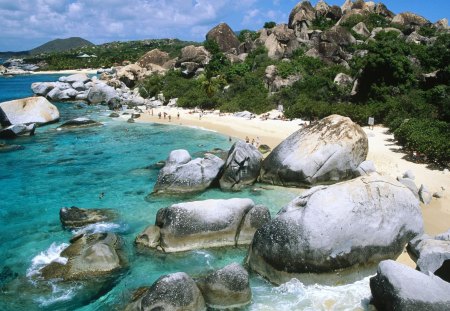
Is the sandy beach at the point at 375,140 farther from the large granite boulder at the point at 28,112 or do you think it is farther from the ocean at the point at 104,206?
the large granite boulder at the point at 28,112

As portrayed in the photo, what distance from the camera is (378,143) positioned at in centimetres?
2577

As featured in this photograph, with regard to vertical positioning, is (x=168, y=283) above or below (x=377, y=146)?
below

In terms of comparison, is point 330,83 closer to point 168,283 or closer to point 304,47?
point 304,47

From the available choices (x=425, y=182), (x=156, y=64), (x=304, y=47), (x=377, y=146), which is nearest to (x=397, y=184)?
(x=425, y=182)

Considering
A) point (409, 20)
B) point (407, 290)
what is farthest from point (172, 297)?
point (409, 20)

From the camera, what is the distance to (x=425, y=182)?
18.9 m

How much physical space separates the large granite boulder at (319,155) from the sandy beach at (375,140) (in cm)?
246

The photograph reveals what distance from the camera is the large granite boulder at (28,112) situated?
37250 mm

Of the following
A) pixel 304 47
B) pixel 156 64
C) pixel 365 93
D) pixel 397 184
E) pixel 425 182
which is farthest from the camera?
pixel 156 64

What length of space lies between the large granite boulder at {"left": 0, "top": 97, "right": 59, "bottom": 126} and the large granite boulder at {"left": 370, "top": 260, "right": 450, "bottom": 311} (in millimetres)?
35446

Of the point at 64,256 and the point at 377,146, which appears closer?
the point at 64,256

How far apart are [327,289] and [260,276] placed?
2020 millimetres

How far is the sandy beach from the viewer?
16.3 m

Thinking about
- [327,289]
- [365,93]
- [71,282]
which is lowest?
[71,282]
